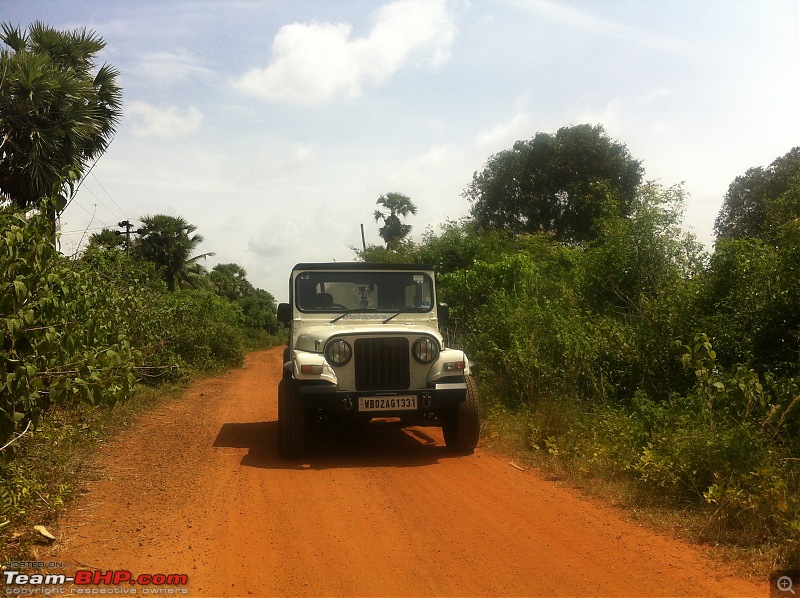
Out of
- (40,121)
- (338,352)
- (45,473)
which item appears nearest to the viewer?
(45,473)

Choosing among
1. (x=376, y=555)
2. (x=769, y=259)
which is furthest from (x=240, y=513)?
(x=769, y=259)

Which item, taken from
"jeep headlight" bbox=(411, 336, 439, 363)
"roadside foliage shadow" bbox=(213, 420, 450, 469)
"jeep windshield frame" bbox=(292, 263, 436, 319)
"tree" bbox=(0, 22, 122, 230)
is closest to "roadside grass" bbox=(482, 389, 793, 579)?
"roadside foliage shadow" bbox=(213, 420, 450, 469)

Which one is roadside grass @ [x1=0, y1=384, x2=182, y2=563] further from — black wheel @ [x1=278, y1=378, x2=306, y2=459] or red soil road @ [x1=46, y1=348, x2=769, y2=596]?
black wheel @ [x1=278, y1=378, x2=306, y2=459]

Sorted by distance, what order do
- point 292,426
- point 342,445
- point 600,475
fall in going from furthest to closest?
point 342,445
point 292,426
point 600,475

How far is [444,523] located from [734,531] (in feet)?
6.43

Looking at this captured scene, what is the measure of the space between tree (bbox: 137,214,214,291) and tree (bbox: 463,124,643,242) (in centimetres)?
1305

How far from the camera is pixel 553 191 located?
30500 millimetres

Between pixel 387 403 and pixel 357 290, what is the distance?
188 cm

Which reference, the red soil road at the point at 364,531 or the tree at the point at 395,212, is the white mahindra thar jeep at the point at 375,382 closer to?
the red soil road at the point at 364,531

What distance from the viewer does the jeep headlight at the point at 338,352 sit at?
7.43m

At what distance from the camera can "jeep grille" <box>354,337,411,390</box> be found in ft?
24.4

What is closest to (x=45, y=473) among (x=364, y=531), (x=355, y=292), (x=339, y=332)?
(x=364, y=531)

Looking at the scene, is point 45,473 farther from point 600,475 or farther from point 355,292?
point 600,475

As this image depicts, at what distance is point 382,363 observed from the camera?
294 inches
